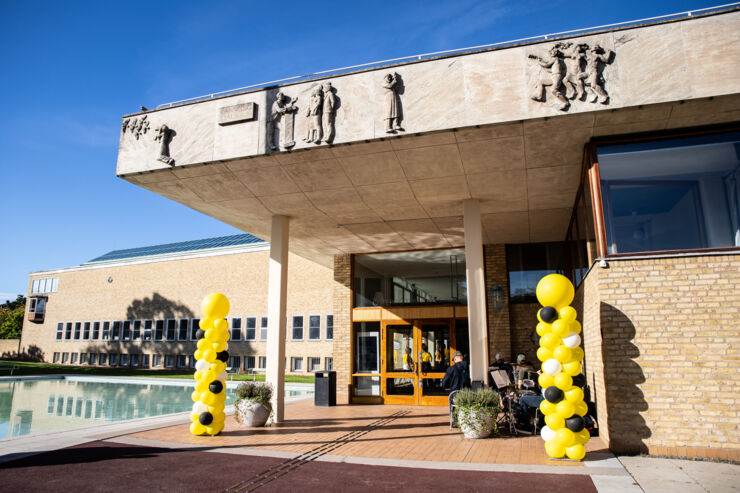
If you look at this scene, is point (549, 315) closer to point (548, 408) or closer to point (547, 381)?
point (547, 381)

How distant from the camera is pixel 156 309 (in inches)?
1377

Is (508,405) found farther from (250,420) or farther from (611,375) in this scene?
(250,420)

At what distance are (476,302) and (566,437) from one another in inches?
A: 133

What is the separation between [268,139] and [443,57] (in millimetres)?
3210

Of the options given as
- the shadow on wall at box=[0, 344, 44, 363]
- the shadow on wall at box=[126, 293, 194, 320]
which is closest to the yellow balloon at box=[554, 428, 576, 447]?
the shadow on wall at box=[126, 293, 194, 320]

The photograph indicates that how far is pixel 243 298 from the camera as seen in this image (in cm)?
3061

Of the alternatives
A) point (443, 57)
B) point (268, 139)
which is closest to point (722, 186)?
point (443, 57)

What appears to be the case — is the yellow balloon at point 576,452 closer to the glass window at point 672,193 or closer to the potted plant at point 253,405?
the glass window at point 672,193

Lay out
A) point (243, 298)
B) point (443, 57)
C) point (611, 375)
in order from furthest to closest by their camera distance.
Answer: point (243, 298), point (443, 57), point (611, 375)

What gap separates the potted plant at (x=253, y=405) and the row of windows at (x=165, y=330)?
596 inches

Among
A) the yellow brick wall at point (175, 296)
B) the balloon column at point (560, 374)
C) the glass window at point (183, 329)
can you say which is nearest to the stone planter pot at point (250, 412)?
the balloon column at point (560, 374)

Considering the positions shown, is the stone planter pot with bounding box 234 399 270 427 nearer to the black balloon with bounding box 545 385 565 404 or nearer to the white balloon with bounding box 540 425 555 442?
the white balloon with bounding box 540 425 555 442

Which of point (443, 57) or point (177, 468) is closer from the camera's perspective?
point (177, 468)

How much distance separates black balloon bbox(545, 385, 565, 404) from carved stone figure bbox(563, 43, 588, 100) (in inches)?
161
